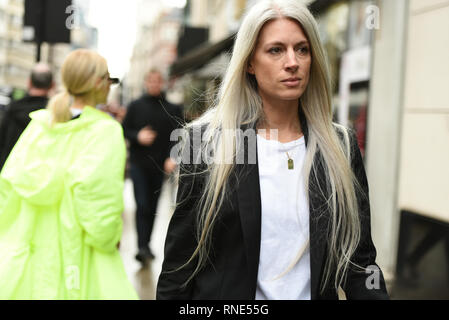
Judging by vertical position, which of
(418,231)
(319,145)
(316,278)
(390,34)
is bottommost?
(418,231)

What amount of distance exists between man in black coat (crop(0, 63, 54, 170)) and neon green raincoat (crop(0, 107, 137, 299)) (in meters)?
1.37

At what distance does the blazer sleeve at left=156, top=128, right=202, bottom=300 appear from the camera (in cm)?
184

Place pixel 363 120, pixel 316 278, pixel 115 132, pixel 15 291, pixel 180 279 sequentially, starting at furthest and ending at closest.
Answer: pixel 363 120 → pixel 115 132 → pixel 15 291 → pixel 180 279 → pixel 316 278

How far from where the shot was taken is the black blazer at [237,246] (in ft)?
5.69

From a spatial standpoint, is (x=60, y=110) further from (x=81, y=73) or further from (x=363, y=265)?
(x=363, y=265)

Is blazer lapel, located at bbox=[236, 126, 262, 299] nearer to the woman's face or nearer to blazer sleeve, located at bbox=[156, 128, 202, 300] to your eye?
blazer sleeve, located at bbox=[156, 128, 202, 300]

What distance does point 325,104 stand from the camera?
200 cm

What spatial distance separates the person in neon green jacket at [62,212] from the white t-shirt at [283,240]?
4.41 feet

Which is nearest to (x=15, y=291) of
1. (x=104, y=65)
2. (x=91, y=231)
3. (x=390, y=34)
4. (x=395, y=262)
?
(x=91, y=231)

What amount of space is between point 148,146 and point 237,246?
185 inches

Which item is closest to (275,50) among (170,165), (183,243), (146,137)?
(183,243)

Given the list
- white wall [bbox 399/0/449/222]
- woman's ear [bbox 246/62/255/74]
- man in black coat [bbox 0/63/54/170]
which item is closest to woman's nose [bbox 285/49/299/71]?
woman's ear [bbox 246/62/255/74]
